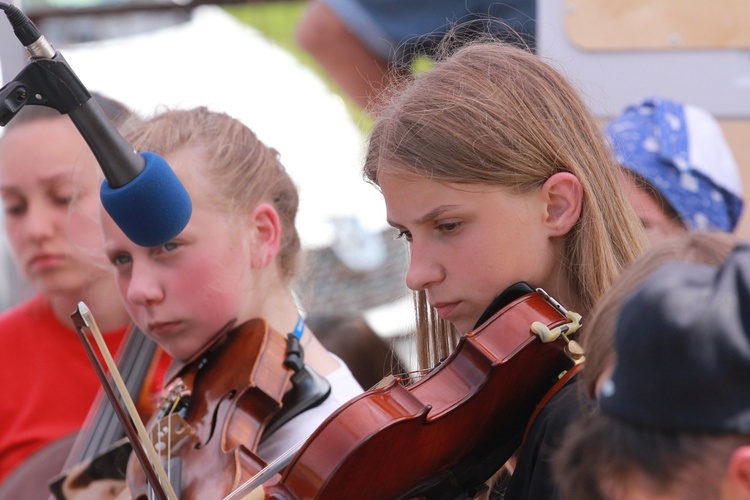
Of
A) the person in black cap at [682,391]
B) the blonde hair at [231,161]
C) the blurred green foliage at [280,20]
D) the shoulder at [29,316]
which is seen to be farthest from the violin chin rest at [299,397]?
the blurred green foliage at [280,20]

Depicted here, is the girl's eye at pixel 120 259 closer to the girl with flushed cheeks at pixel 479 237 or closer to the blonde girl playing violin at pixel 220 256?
the blonde girl playing violin at pixel 220 256

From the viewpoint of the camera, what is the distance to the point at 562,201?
149cm

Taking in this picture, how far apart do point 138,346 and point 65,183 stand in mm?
484

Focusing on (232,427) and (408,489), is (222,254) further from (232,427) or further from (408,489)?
(408,489)

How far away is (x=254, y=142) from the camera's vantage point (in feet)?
6.54

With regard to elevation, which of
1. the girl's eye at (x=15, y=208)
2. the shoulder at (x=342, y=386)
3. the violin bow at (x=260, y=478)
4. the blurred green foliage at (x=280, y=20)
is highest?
the blurred green foliage at (x=280, y=20)

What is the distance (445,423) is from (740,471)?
1.77ft

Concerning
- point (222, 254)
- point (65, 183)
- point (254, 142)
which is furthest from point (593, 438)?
point (65, 183)

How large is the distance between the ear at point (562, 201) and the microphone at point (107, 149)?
0.52 meters

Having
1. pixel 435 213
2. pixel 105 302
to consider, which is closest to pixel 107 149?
pixel 435 213

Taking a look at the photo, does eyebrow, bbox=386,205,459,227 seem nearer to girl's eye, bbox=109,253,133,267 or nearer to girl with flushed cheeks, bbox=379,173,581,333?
girl with flushed cheeks, bbox=379,173,581,333

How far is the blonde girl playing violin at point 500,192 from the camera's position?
1.45 metres

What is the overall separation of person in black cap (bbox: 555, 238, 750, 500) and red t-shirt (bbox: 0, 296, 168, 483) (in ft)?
6.17

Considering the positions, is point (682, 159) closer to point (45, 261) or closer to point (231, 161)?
point (231, 161)
